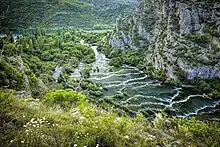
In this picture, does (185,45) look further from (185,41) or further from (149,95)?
(149,95)

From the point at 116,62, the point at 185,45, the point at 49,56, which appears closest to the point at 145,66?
the point at 116,62

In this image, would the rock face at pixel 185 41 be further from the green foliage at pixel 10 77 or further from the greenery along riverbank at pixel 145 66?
the green foliage at pixel 10 77

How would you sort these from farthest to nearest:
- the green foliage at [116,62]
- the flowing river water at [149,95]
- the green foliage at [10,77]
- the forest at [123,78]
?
the green foliage at [116,62] → the flowing river water at [149,95] → the green foliage at [10,77] → the forest at [123,78]

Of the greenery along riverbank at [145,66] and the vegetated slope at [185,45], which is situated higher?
the vegetated slope at [185,45]

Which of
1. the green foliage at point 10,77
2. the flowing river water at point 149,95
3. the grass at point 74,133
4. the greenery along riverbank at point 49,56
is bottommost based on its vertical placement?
the flowing river water at point 149,95

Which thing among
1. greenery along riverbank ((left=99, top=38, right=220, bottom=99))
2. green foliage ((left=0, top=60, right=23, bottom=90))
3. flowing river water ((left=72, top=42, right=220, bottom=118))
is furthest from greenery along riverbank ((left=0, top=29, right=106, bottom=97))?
green foliage ((left=0, top=60, right=23, bottom=90))

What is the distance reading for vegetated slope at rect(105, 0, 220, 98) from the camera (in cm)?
7688

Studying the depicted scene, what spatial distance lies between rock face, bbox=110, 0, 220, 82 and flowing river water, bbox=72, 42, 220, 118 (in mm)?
7418

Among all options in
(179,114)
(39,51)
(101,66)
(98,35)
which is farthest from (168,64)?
(98,35)

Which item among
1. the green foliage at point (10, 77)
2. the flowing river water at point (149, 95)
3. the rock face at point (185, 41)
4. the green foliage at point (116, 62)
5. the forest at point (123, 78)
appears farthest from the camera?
the green foliage at point (116, 62)

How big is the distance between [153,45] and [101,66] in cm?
2220

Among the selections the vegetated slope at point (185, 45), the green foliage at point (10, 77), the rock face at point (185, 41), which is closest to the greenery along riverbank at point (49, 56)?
the vegetated slope at point (185, 45)

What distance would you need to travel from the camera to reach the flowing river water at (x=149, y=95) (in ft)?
178

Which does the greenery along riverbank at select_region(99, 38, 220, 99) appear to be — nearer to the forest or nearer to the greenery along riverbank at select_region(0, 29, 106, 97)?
the forest
